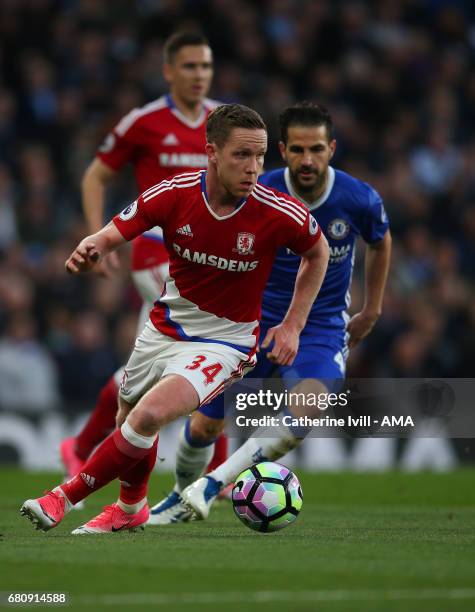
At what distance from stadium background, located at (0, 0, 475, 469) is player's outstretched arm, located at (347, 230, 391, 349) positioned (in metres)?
5.30

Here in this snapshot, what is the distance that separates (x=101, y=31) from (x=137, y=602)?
495 inches

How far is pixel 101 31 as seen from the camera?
1625 centimetres

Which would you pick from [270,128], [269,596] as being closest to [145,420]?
[269,596]

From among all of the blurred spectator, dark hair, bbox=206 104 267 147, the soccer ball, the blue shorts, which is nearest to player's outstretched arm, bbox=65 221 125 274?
dark hair, bbox=206 104 267 147

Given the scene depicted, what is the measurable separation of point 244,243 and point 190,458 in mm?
1884

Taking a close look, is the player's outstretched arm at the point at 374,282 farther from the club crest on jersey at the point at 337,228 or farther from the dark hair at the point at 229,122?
the dark hair at the point at 229,122

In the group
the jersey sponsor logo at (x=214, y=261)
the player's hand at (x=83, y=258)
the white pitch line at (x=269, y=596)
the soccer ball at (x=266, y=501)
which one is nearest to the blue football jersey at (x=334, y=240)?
the jersey sponsor logo at (x=214, y=261)

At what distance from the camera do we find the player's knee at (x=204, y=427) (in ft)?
26.2

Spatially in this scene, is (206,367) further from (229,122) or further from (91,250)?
(229,122)

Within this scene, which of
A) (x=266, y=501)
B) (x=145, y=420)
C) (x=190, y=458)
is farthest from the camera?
(x=190, y=458)

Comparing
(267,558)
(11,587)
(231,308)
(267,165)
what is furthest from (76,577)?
(267,165)

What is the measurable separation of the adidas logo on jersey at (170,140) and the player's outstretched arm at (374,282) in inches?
65.2

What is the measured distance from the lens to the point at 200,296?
22.4 feet

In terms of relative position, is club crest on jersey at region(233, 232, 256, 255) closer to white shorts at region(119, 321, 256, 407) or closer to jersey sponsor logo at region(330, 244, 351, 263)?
white shorts at region(119, 321, 256, 407)
